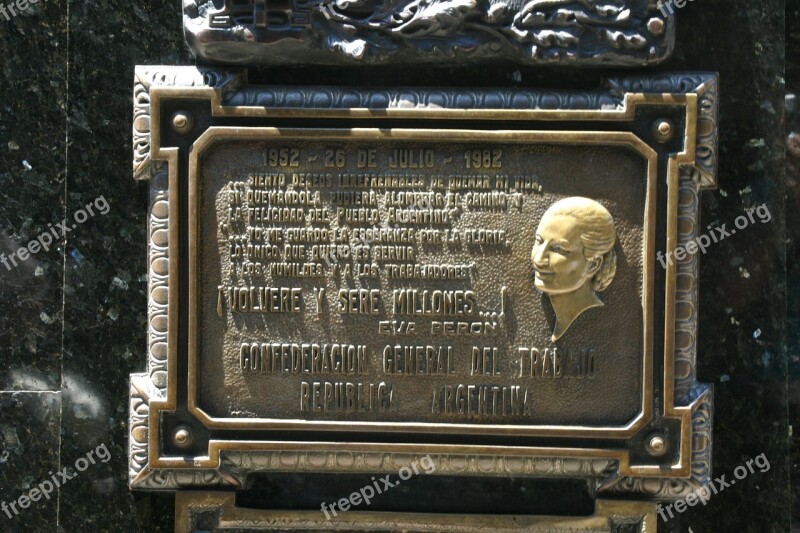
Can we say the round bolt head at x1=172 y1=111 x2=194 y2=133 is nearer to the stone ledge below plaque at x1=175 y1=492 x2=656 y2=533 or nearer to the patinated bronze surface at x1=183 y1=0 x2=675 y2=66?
the patinated bronze surface at x1=183 y1=0 x2=675 y2=66

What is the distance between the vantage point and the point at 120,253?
5281 millimetres

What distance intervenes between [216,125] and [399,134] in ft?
3.11

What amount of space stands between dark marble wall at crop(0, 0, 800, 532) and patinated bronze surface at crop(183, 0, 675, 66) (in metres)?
0.17

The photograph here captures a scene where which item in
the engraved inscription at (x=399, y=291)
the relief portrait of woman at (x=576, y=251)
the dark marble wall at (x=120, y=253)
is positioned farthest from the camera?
the dark marble wall at (x=120, y=253)

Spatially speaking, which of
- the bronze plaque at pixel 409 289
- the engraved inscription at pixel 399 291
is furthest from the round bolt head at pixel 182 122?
the engraved inscription at pixel 399 291

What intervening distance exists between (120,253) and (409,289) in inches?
63.2

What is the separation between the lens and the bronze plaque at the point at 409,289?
16.2ft

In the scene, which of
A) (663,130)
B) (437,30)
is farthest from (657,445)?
(437,30)

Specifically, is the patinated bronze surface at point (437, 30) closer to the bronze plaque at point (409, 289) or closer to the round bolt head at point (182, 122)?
the bronze plaque at point (409, 289)

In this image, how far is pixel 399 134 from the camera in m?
4.95

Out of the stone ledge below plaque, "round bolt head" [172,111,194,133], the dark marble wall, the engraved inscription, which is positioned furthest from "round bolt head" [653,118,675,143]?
"round bolt head" [172,111,194,133]

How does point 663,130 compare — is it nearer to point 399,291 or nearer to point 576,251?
point 576,251

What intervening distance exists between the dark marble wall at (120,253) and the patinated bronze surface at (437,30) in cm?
17

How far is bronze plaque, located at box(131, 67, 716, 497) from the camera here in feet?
16.2
